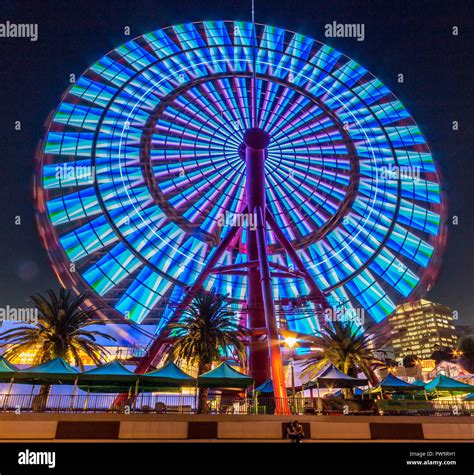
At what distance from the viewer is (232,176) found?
42.0 meters

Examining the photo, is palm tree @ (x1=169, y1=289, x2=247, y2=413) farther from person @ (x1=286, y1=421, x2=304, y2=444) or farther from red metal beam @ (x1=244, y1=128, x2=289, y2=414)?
person @ (x1=286, y1=421, x2=304, y2=444)

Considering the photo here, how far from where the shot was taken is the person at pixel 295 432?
15.6 meters

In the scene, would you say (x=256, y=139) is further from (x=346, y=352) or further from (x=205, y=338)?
(x=346, y=352)

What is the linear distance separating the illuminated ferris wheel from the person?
19.5m

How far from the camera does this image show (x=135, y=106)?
40312mm

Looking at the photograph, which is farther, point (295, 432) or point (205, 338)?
point (205, 338)

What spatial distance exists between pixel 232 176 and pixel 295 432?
1164 inches

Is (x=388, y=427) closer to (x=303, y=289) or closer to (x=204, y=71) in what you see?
(x=303, y=289)

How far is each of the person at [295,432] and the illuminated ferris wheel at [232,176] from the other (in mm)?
19451

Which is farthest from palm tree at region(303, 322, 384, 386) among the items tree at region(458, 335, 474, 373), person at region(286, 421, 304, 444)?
tree at region(458, 335, 474, 373)

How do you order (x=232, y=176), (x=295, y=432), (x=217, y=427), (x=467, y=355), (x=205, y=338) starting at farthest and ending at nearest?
(x=467, y=355) → (x=232, y=176) → (x=205, y=338) → (x=217, y=427) → (x=295, y=432)

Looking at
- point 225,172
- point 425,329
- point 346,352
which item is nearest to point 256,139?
point 225,172

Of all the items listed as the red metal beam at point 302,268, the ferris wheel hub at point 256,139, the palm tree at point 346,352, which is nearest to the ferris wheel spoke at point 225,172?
the red metal beam at point 302,268

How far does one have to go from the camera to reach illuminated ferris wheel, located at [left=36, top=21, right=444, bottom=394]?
38125 mm
